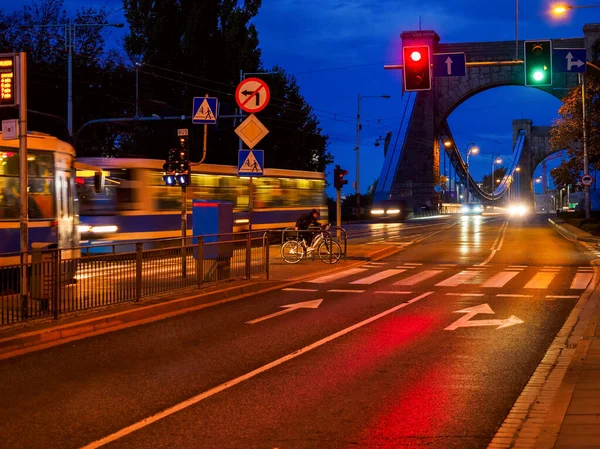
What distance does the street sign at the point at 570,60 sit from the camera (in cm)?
2150

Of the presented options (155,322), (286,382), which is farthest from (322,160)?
(286,382)

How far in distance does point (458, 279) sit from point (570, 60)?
297 inches

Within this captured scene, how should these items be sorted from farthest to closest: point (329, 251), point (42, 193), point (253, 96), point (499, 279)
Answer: point (329, 251) < point (499, 279) < point (253, 96) < point (42, 193)

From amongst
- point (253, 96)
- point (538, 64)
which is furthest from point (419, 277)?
point (538, 64)

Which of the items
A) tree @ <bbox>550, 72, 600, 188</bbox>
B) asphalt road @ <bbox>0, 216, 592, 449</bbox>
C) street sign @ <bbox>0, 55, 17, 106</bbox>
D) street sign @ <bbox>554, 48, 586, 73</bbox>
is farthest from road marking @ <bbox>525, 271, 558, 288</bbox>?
tree @ <bbox>550, 72, 600, 188</bbox>

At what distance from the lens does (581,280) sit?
1875 cm

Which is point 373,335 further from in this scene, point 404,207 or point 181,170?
point 404,207

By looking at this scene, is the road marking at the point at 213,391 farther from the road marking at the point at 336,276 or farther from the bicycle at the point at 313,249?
the bicycle at the point at 313,249

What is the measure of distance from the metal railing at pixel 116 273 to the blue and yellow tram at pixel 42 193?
1.87 meters

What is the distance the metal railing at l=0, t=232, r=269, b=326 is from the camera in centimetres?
1118

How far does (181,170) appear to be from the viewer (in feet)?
66.1

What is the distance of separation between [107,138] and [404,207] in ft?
122

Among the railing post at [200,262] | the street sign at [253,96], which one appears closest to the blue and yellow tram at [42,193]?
the railing post at [200,262]

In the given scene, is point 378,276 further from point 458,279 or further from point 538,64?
point 538,64
